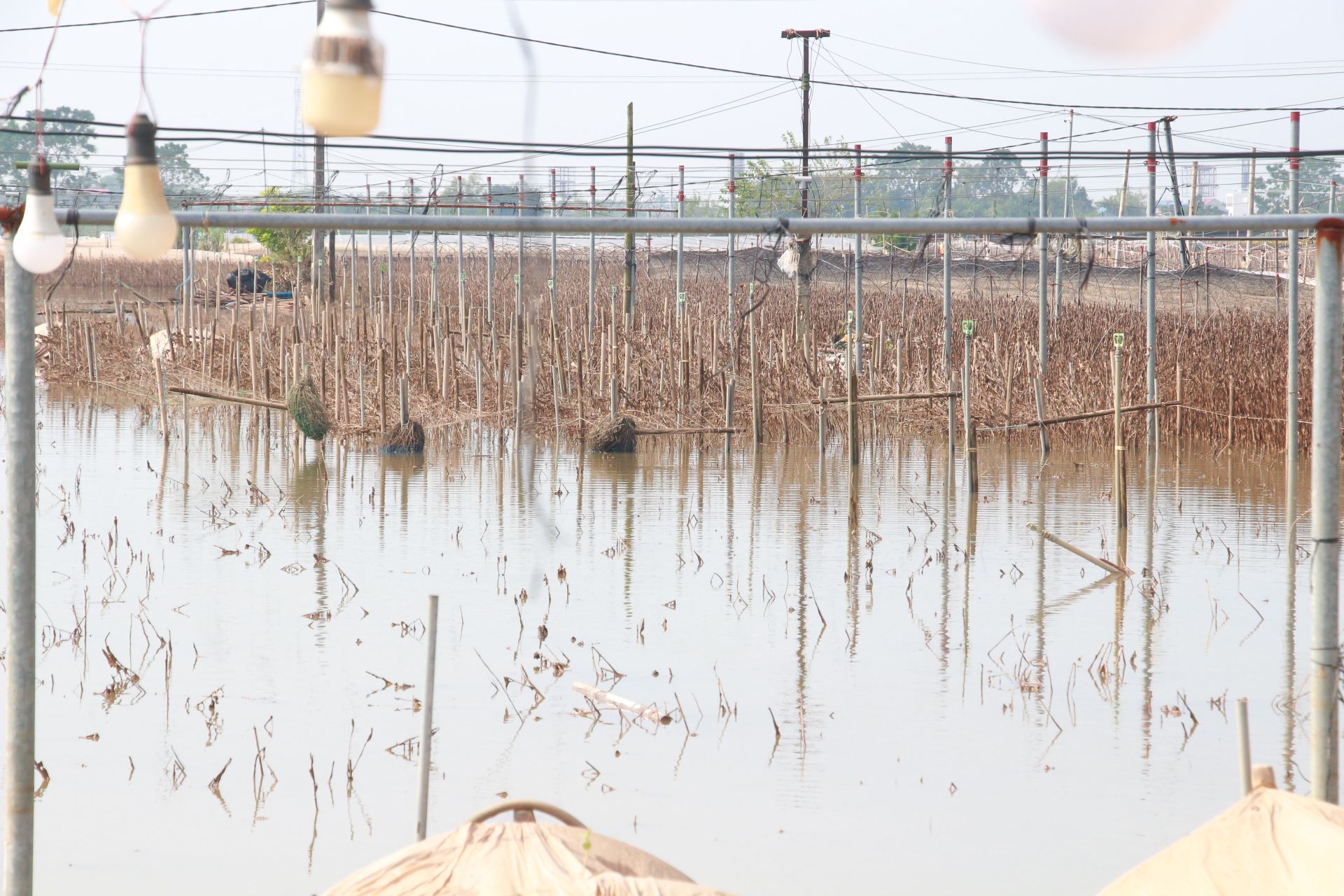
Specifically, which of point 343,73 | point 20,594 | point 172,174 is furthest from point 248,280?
point 172,174

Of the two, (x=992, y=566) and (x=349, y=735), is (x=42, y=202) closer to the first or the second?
(x=349, y=735)

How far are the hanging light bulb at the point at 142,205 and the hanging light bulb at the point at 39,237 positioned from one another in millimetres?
276

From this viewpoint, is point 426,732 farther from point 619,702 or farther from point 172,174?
point 172,174

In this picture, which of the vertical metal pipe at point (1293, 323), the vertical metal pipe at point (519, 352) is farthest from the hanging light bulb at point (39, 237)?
the vertical metal pipe at point (1293, 323)

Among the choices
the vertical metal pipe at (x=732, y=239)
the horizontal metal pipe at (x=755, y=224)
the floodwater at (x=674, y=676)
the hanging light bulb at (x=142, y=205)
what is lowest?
the floodwater at (x=674, y=676)

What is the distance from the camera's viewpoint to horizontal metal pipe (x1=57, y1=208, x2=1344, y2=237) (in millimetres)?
3057

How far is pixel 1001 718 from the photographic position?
6422 mm

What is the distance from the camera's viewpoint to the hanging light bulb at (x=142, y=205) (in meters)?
2.03

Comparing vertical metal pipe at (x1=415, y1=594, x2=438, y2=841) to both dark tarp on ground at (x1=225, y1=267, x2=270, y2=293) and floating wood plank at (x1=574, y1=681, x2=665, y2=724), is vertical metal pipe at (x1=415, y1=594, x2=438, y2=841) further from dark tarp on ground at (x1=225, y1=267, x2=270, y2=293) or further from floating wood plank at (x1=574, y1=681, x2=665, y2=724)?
dark tarp on ground at (x1=225, y1=267, x2=270, y2=293)

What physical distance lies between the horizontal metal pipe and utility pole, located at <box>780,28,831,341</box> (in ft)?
56.7

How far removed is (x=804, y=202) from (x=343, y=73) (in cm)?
2131

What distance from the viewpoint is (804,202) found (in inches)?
890

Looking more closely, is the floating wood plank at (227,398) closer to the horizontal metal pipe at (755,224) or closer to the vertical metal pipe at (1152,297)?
the vertical metal pipe at (1152,297)

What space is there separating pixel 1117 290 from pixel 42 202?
1570 inches
